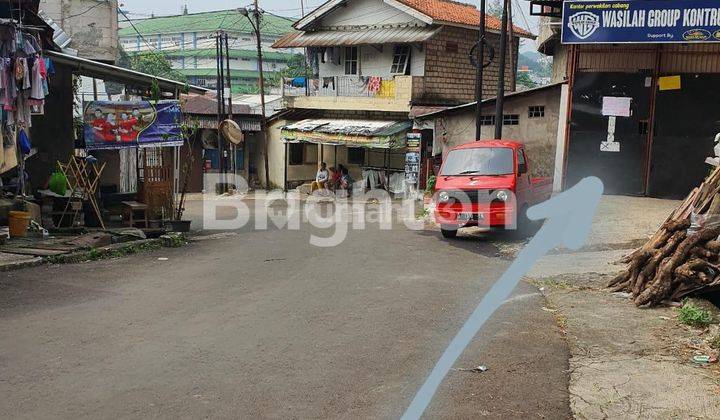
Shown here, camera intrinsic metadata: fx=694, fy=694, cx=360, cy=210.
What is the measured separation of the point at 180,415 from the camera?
518cm

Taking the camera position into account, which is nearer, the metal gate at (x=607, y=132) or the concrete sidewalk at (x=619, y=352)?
the concrete sidewalk at (x=619, y=352)

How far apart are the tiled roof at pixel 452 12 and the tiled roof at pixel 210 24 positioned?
38.3 m

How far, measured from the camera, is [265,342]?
714 cm

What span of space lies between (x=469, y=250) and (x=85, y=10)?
16.1m

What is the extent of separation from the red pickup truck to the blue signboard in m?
3.75

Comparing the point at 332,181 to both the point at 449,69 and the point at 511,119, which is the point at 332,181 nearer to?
the point at 449,69

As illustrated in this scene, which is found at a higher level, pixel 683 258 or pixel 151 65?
pixel 151 65

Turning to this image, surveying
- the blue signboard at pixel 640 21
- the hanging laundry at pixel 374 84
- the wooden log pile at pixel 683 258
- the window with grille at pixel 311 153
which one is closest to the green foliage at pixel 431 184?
the blue signboard at pixel 640 21

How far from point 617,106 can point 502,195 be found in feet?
18.2

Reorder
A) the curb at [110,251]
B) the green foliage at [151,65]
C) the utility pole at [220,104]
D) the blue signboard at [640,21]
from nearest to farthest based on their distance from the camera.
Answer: the curb at [110,251]
the blue signboard at [640,21]
the utility pole at [220,104]
the green foliage at [151,65]

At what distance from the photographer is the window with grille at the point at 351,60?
107 ft

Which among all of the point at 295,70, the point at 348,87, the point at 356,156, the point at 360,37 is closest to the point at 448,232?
the point at 360,37

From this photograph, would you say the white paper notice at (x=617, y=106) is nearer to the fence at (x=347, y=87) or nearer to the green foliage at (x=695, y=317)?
the green foliage at (x=695, y=317)

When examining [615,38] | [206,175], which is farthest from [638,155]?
[206,175]
